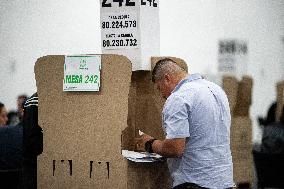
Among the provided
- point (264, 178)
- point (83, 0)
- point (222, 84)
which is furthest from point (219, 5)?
point (264, 178)

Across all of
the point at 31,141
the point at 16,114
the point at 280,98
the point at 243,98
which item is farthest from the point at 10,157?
the point at 16,114

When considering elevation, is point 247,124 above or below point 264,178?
above

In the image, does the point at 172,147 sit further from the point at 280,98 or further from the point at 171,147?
the point at 280,98

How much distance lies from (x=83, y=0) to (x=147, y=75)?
3.46 metres

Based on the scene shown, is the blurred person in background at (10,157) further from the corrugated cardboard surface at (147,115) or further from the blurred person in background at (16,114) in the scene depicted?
the blurred person in background at (16,114)

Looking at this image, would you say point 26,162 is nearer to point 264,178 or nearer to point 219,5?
point 264,178

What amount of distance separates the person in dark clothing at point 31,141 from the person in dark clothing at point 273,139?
2509 millimetres

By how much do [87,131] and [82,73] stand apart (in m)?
0.25

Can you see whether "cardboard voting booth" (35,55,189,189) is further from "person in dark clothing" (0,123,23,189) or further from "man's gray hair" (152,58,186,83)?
"person in dark clothing" (0,123,23,189)

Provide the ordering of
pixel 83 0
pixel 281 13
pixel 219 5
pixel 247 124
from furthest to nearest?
1. pixel 281 13
2. pixel 219 5
3. pixel 83 0
4. pixel 247 124

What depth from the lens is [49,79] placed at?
2154 millimetres

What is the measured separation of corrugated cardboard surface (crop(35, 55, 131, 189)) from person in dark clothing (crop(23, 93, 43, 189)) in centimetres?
20

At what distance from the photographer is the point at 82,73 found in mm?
2107

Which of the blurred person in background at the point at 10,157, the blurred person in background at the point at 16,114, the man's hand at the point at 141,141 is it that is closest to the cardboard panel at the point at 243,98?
the blurred person in background at the point at 10,157
